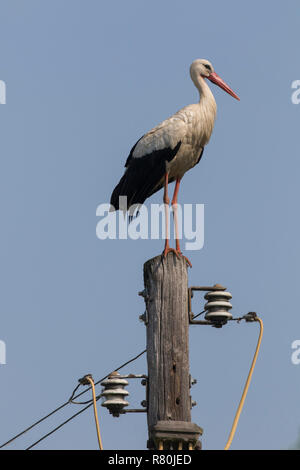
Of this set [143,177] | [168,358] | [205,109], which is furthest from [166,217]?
[168,358]

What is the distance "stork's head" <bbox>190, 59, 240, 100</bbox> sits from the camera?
11312mm

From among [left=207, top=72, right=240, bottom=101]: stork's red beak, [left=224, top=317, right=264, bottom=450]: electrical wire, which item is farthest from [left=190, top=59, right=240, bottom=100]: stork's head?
[left=224, top=317, right=264, bottom=450]: electrical wire

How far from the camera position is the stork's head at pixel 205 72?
11.3 m

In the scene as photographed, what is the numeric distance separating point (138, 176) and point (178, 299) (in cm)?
322

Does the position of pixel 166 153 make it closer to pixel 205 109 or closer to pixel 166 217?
pixel 205 109

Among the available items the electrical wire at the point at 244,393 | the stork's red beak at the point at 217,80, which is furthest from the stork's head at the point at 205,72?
the electrical wire at the point at 244,393

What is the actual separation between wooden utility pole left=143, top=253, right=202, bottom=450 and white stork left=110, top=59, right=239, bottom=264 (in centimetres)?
262

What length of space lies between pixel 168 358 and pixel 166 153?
3.70m

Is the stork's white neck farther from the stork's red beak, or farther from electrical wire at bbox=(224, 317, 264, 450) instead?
electrical wire at bbox=(224, 317, 264, 450)

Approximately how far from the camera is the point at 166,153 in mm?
10227

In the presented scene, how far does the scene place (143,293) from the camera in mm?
7355
